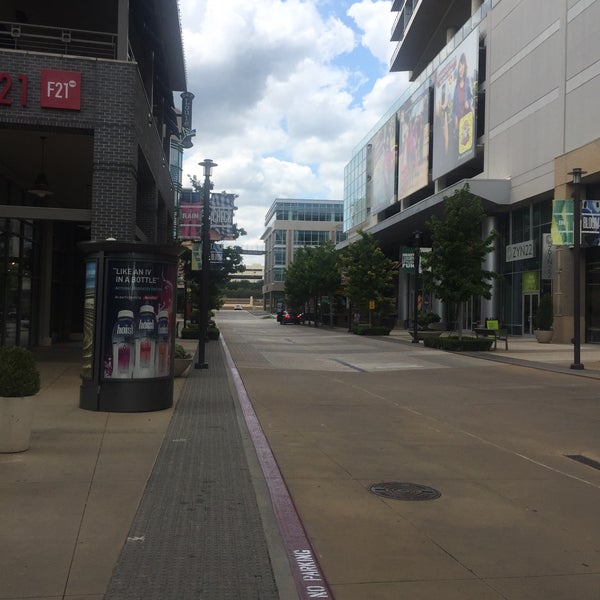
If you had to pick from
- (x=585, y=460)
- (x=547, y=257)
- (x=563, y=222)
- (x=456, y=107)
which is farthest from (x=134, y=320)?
(x=456, y=107)

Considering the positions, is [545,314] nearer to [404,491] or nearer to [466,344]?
[466,344]

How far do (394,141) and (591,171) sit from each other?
1238 inches

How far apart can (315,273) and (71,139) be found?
42.7 m

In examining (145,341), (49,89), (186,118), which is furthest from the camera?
(186,118)

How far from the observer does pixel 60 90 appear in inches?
555

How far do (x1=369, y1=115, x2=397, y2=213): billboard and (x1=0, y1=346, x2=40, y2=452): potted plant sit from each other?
54.1 metres

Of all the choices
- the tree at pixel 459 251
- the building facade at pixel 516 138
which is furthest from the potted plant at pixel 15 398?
the tree at pixel 459 251

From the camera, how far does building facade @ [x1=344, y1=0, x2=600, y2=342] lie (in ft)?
102

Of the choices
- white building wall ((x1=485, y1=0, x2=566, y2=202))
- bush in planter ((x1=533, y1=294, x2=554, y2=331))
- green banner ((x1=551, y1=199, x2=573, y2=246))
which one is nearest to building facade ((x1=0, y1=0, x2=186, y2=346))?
green banner ((x1=551, y1=199, x2=573, y2=246))

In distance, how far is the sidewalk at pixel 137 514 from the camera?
4.04 m

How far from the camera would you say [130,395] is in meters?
10.1

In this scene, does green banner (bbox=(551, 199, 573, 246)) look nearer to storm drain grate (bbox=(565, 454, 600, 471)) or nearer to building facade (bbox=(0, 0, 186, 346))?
building facade (bbox=(0, 0, 186, 346))

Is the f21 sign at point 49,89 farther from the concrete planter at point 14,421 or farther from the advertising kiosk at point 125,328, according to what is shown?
the concrete planter at point 14,421

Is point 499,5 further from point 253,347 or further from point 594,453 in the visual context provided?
point 594,453
